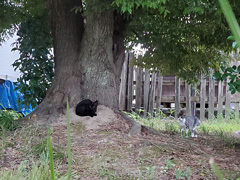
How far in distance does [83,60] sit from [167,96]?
18.1 feet

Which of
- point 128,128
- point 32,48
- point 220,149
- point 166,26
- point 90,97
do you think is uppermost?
point 166,26

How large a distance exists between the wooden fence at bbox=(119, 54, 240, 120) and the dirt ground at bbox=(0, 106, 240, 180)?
4.34 m

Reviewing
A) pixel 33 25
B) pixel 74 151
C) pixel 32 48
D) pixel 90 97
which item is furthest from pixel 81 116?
pixel 33 25

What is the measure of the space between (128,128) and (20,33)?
2891 mm

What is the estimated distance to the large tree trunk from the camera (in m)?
4.57

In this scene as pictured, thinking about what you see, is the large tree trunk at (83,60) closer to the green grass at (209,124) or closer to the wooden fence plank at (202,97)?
the green grass at (209,124)

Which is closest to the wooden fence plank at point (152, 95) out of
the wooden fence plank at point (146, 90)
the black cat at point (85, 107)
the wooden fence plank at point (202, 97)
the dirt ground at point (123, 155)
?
the wooden fence plank at point (146, 90)

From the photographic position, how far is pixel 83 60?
15.3 ft

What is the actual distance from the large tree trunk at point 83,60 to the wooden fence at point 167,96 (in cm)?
386

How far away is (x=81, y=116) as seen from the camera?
429 cm

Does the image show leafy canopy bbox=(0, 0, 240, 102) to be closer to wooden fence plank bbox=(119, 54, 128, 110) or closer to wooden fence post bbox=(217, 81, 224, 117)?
wooden fence post bbox=(217, 81, 224, 117)

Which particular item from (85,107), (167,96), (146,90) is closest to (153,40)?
(85,107)

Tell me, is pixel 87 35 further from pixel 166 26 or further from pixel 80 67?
pixel 166 26

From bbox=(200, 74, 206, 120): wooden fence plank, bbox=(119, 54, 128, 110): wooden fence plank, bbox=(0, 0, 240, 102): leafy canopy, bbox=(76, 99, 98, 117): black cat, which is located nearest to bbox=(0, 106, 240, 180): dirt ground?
bbox=(76, 99, 98, 117): black cat
